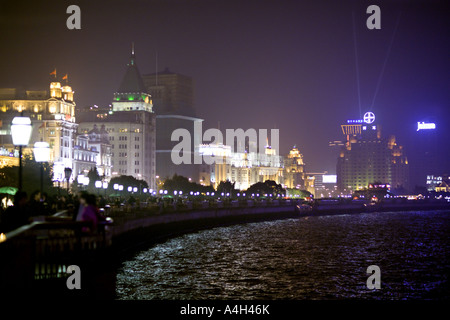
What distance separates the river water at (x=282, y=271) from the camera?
2953 centimetres

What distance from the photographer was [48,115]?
6983 inches

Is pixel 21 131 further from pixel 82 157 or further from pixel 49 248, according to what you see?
pixel 82 157

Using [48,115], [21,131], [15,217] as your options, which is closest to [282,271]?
[21,131]

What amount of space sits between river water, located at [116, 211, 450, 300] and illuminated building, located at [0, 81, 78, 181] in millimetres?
121008

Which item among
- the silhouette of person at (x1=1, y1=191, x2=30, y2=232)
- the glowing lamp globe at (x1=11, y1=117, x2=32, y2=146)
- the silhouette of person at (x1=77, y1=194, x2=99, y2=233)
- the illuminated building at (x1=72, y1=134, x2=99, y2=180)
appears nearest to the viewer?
the silhouette of person at (x1=1, y1=191, x2=30, y2=232)

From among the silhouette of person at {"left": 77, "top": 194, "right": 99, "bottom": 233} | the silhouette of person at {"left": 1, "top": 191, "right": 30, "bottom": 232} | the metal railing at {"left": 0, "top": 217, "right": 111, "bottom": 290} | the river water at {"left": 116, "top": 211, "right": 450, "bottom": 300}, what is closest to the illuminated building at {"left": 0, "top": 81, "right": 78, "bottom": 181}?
the river water at {"left": 116, "top": 211, "right": 450, "bottom": 300}

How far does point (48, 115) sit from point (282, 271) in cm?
14922

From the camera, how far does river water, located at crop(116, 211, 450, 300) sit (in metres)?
29.5

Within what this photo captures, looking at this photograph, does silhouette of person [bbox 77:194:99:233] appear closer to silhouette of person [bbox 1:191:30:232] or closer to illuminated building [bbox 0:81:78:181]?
silhouette of person [bbox 1:191:30:232]

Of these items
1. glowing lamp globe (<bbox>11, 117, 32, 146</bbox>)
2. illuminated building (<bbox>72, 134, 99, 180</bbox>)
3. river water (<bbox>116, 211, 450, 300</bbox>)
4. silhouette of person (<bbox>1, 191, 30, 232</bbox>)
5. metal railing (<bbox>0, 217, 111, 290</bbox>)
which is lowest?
river water (<bbox>116, 211, 450, 300</bbox>)

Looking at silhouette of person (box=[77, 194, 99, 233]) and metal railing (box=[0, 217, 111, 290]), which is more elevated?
silhouette of person (box=[77, 194, 99, 233])

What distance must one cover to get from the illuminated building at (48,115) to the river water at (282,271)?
397 ft
